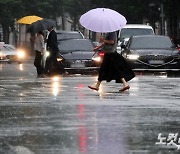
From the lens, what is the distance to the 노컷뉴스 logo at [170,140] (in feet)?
30.6

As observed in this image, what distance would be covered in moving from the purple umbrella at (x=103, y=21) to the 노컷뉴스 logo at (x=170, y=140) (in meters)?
9.53

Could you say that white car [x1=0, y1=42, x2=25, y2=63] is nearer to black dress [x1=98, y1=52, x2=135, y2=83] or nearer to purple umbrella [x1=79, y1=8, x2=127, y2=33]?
purple umbrella [x1=79, y1=8, x2=127, y2=33]

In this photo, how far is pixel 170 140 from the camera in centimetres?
970

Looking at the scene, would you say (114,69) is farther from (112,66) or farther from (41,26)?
(41,26)

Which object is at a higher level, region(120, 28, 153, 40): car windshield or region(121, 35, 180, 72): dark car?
region(121, 35, 180, 72): dark car

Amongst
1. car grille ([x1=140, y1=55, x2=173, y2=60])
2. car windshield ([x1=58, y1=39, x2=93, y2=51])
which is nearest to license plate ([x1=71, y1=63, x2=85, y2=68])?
car windshield ([x1=58, y1=39, x2=93, y2=51])

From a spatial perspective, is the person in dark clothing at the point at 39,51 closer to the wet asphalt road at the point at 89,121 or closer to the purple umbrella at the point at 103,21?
the purple umbrella at the point at 103,21

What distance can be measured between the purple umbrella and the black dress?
5.11ft

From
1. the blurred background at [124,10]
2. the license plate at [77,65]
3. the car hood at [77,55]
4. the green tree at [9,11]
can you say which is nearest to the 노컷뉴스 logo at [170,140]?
the license plate at [77,65]

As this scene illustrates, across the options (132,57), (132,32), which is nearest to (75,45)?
(132,57)

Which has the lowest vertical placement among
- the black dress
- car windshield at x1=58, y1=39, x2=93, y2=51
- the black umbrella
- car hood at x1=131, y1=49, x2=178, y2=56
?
car windshield at x1=58, y1=39, x2=93, y2=51

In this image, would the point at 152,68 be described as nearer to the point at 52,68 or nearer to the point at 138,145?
the point at 52,68

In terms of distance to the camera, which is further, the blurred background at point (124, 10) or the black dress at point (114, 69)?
the blurred background at point (124, 10)

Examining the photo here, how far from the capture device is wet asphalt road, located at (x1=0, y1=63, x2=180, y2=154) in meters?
9.29
